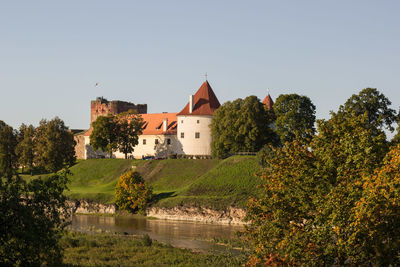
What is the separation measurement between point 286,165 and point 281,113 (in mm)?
48862

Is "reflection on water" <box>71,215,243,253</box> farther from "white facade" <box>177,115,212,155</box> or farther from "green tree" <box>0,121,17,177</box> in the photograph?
"green tree" <box>0,121,17,177</box>

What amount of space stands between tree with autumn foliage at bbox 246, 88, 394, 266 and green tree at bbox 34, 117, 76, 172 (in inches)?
2726

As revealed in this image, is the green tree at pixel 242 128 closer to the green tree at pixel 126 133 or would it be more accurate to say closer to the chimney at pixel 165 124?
the green tree at pixel 126 133

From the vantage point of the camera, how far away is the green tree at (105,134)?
299ft

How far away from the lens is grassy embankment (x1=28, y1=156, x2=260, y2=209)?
2628 inches

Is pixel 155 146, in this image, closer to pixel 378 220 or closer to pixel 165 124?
pixel 165 124

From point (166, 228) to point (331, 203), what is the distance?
36623mm

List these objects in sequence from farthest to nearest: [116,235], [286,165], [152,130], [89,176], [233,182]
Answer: [152,130] → [89,176] → [233,182] → [116,235] → [286,165]

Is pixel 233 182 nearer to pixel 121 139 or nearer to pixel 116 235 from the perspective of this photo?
pixel 116 235

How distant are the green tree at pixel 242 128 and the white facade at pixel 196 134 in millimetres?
6596

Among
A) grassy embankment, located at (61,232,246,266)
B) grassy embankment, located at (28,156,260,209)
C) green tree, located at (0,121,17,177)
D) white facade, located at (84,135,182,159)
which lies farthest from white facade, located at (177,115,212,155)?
grassy embankment, located at (61,232,246,266)

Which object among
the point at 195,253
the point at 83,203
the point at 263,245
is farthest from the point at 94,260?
the point at 83,203

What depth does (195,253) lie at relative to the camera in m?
41.5

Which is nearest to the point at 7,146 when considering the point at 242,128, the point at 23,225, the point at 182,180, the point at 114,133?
the point at 114,133
